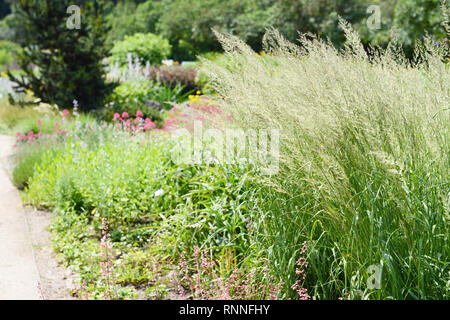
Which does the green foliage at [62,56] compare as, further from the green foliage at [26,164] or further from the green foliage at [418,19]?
the green foliage at [418,19]

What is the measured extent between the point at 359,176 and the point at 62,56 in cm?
668

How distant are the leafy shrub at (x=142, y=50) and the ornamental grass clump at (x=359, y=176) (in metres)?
10.5

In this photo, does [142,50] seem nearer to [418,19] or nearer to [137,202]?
[418,19]

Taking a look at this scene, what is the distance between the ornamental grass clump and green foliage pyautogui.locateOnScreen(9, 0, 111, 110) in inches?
227

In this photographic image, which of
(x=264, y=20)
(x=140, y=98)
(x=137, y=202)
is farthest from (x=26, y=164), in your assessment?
(x=264, y=20)

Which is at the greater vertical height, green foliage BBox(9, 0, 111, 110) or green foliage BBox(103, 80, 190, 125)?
green foliage BBox(9, 0, 111, 110)

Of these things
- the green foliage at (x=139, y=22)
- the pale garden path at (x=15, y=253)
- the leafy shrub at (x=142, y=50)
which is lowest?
the pale garden path at (x=15, y=253)

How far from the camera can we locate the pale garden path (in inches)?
126

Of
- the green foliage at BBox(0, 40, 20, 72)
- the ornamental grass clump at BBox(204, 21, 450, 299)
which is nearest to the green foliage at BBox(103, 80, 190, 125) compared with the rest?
the ornamental grass clump at BBox(204, 21, 450, 299)

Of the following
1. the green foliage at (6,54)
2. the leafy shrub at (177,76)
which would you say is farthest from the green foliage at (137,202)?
the green foliage at (6,54)

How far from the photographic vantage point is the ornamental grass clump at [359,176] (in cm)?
212

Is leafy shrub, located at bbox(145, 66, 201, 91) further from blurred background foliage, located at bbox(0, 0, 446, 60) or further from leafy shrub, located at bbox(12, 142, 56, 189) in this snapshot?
leafy shrub, located at bbox(12, 142, 56, 189)

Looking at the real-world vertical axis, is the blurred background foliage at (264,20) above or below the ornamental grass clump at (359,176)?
above

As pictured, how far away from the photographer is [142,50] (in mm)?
13008
